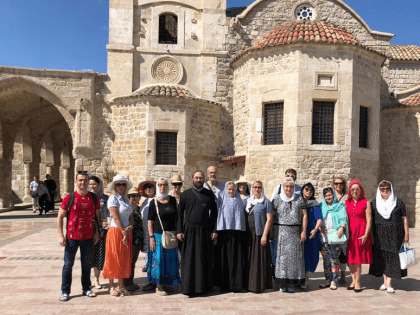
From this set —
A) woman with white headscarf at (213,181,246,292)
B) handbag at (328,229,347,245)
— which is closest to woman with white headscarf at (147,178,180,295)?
woman with white headscarf at (213,181,246,292)

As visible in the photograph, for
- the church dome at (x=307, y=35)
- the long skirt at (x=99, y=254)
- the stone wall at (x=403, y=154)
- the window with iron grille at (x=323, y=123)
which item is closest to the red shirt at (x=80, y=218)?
the long skirt at (x=99, y=254)

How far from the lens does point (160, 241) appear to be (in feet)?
18.3

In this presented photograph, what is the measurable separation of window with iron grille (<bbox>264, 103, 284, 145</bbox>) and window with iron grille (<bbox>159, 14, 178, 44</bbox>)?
18.3 ft

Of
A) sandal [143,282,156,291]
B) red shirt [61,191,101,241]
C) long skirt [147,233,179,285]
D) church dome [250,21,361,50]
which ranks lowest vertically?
sandal [143,282,156,291]

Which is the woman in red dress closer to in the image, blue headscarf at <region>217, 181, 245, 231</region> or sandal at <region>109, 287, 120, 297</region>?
blue headscarf at <region>217, 181, 245, 231</region>

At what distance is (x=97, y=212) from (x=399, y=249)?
452cm

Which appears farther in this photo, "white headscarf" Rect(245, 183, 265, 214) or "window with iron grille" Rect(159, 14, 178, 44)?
"window with iron grille" Rect(159, 14, 178, 44)

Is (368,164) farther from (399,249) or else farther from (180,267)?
(180,267)

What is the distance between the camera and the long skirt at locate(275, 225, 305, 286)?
18.7ft

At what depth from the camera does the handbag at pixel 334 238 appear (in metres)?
5.83

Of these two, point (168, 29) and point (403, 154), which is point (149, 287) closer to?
point (403, 154)

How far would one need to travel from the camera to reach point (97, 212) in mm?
5570

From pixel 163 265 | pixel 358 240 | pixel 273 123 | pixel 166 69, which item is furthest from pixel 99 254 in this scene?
pixel 166 69

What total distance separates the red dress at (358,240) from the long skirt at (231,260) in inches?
65.8
